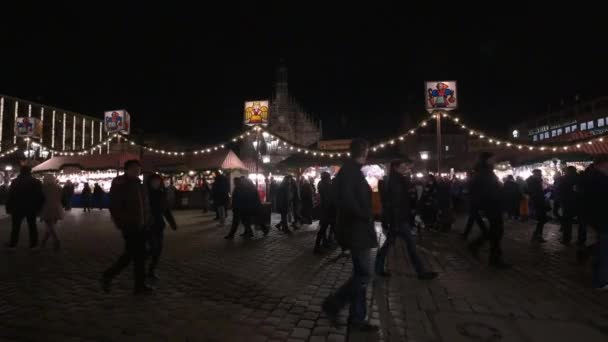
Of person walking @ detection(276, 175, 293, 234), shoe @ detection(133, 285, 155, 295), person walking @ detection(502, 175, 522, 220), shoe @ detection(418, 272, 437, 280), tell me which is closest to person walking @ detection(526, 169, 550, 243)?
person walking @ detection(502, 175, 522, 220)

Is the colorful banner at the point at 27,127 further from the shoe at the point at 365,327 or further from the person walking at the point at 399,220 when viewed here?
the shoe at the point at 365,327

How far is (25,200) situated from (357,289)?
25.4ft

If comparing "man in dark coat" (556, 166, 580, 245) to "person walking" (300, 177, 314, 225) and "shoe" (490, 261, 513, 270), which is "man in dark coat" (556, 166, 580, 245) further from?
"person walking" (300, 177, 314, 225)

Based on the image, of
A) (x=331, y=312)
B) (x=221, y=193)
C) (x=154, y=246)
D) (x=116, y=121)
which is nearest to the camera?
(x=331, y=312)

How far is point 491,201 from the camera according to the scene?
18.4ft

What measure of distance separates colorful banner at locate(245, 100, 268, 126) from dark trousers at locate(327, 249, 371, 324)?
485 inches

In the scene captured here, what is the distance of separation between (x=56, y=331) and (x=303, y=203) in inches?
310

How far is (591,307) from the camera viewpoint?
381 cm

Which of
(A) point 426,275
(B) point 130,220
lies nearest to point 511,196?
(A) point 426,275

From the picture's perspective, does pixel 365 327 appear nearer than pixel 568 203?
Yes

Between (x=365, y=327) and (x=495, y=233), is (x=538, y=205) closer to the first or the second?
(x=495, y=233)

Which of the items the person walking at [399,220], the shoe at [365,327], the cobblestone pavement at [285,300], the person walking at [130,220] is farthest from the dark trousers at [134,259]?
the person walking at [399,220]

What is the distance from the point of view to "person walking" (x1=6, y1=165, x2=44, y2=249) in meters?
7.59

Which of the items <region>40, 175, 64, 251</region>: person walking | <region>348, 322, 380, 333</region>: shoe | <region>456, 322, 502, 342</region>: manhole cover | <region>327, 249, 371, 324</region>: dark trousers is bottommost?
<region>456, 322, 502, 342</region>: manhole cover
